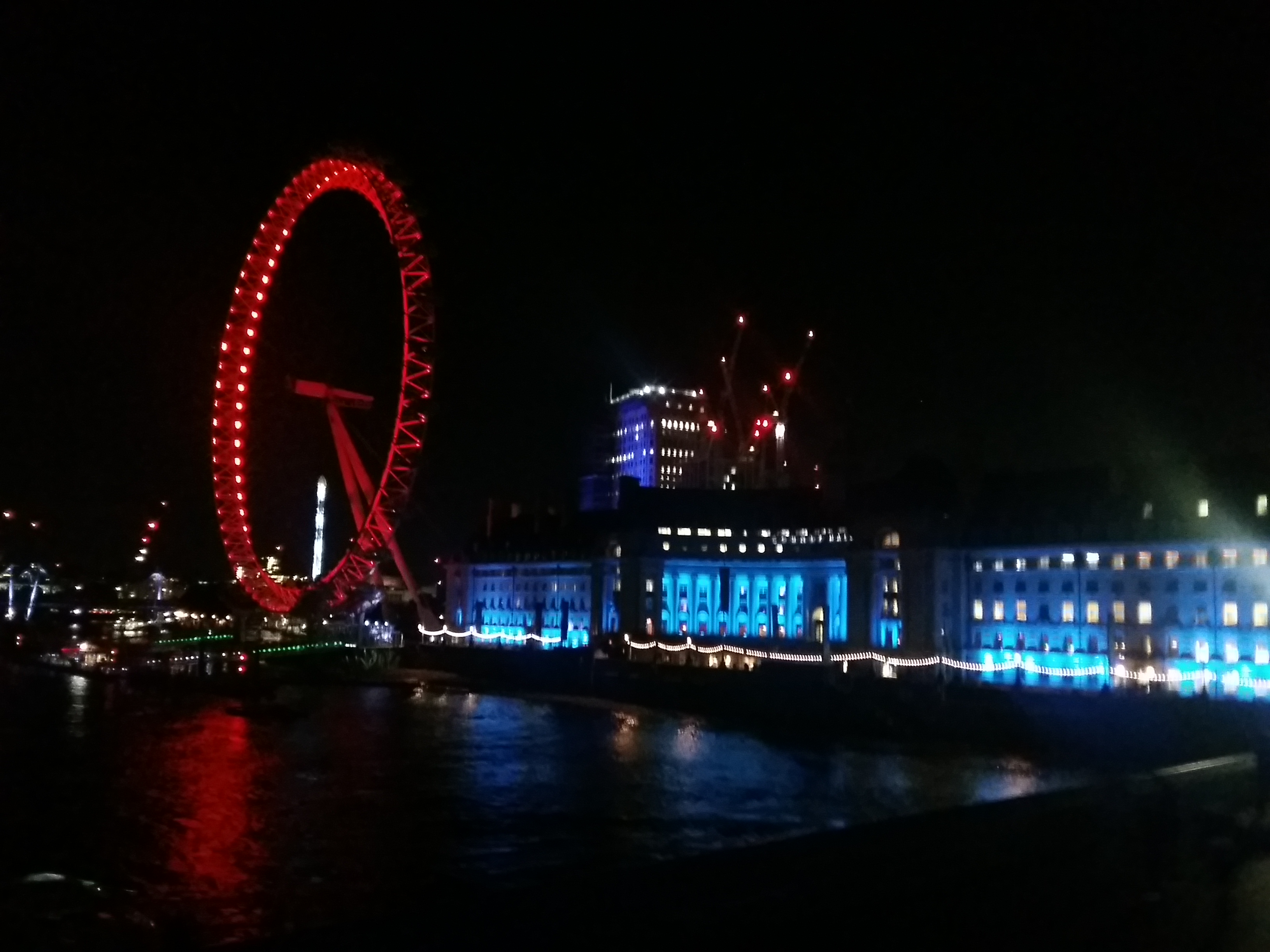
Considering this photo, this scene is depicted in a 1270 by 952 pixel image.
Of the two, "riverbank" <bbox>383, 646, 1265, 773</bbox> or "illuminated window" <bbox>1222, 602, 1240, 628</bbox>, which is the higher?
"illuminated window" <bbox>1222, 602, 1240, 628</bbox>

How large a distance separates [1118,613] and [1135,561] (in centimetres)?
241

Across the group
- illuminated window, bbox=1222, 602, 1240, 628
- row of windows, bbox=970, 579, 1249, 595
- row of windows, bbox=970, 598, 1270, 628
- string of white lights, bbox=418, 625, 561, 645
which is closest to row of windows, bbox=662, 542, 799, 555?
string of white lights, bbox=418, 625, 561, 645

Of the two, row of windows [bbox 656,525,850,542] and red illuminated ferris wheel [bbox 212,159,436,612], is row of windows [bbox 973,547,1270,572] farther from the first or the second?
red illuminated ferris wheel [bbox 212,159,436,612]

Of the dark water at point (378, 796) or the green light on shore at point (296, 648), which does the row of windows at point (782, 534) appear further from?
the dark water at point (378, 796)

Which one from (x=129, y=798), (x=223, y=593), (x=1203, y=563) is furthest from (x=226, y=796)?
(x=223, y=593)

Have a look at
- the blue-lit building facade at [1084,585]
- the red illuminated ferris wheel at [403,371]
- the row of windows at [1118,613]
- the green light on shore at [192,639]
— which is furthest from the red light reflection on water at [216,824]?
the row of windows at [1118,613]

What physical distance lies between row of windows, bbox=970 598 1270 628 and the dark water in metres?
20.8

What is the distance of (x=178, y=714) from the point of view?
42094 mm

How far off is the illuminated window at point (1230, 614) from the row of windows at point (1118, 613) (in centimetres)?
2

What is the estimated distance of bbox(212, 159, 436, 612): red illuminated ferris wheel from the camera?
3816 cm

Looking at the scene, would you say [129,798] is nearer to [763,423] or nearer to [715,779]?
Answer: [715,779]

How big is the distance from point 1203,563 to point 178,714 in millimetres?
40782

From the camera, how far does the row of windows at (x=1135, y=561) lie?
50.0 meters

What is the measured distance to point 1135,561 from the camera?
176 ft
